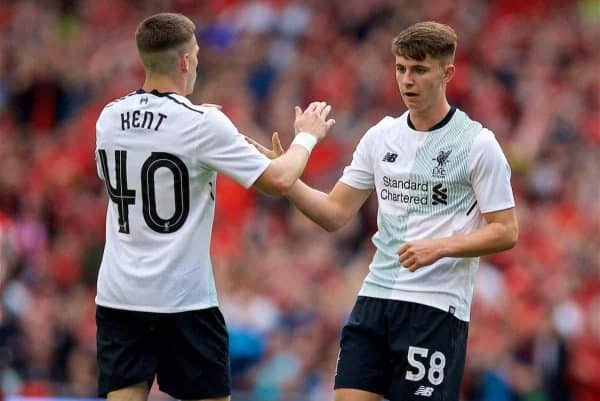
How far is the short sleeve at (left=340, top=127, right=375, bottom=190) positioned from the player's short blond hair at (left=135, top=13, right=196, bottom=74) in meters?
1.13

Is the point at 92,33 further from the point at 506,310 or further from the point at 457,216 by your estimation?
the point at 457,216

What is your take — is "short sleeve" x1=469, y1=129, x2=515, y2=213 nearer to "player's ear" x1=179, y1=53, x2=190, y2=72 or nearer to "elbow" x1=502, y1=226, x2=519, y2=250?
"elbow" x1=502, y1=226, x2=519, y2=250

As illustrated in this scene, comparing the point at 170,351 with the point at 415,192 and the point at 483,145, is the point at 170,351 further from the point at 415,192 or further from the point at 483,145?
the point at 483,145

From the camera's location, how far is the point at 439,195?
732 cm

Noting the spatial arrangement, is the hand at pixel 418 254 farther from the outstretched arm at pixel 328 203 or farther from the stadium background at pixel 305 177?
the stadium background at pixel 305 177

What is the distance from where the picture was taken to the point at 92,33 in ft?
60.5

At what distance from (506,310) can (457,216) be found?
596 cm

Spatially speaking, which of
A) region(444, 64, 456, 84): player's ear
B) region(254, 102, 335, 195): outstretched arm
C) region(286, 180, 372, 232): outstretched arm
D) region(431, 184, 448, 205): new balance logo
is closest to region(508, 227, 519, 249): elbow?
region(431, 184, 448, 205): new balance logo

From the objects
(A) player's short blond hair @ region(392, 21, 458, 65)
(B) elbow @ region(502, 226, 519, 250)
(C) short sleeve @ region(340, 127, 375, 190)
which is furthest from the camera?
(C) short sleeve @ region(340, 127, 375, 190)

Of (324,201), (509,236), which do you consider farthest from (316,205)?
(509,236)

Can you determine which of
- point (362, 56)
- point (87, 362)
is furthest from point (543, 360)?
point (362, 56)

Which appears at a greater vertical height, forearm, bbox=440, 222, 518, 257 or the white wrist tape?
the white wrist tape

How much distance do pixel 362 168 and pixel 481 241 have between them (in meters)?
0.92

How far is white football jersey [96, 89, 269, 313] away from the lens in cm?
697
